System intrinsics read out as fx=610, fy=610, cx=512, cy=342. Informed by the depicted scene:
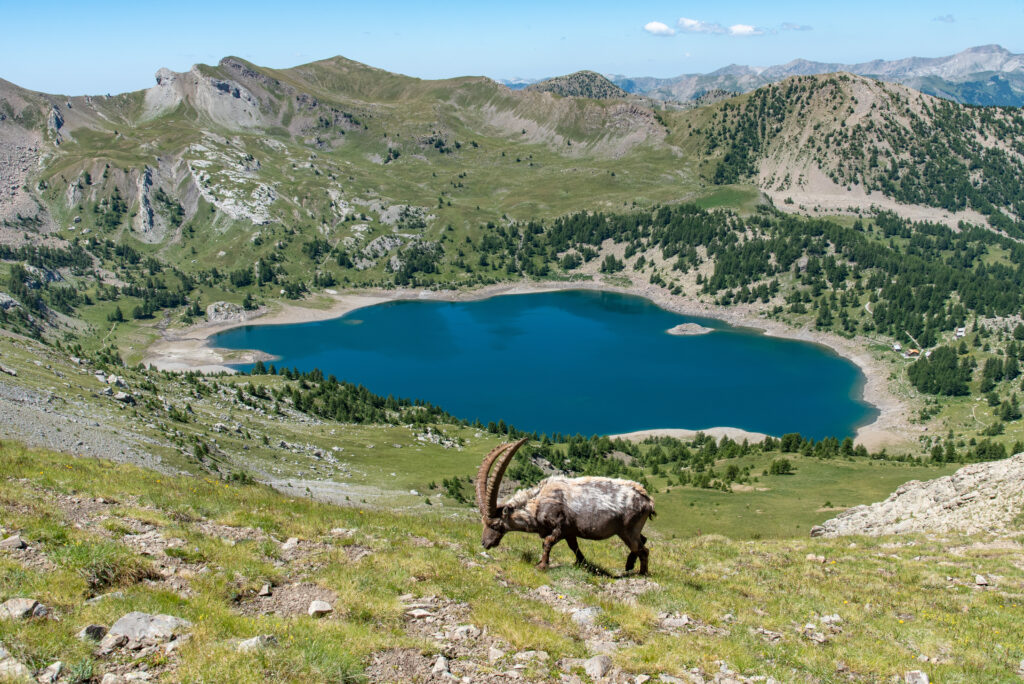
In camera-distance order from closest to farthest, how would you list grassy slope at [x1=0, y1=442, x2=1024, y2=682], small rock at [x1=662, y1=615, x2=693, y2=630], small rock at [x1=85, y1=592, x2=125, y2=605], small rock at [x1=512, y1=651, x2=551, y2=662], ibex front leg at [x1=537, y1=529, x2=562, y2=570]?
grassy slope at [x1=0, y1=442, x2=1024, y2=682], small rock at [x1=85, y1=592, x2=125, y2=605], small rock at [x1=512, y1=651, x2=551, y2=662], small rock at [x1=662, y1=615, x2=693, y2=630], ibex front leg at [x1=537, y1=529, x2=562, y2=570]

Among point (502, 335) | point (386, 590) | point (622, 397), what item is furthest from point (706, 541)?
point (502, 335)

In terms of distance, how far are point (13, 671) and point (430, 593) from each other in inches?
328

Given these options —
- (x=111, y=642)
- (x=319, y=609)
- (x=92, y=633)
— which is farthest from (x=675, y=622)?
(x=92, y=633)

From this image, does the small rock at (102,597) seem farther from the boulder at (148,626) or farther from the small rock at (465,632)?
the small rock at (465,632)

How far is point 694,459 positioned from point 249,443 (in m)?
59.6

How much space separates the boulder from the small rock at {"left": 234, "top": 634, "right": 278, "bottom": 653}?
4.94 feet

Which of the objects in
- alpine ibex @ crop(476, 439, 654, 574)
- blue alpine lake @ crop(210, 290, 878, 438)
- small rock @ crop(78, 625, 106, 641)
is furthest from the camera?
blue alpine lake @ crop(210, 290, 878, 438)

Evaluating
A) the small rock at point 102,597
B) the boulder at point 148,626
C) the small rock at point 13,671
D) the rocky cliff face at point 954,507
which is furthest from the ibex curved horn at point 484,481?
the rocky cliff face at point 954,507

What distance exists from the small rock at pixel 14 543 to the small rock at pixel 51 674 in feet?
17.8

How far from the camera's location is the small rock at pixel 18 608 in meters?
10.9

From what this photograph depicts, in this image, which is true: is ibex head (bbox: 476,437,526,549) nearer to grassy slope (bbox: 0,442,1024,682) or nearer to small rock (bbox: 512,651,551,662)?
grassy slope (bbox: 0,442,1024,682)

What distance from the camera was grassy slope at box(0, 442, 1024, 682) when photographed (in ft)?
38.8

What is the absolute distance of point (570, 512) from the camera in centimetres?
1914

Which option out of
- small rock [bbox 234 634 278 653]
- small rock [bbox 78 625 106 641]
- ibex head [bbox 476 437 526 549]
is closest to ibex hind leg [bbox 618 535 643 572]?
ibex head [bbox 476 437 526 549]
